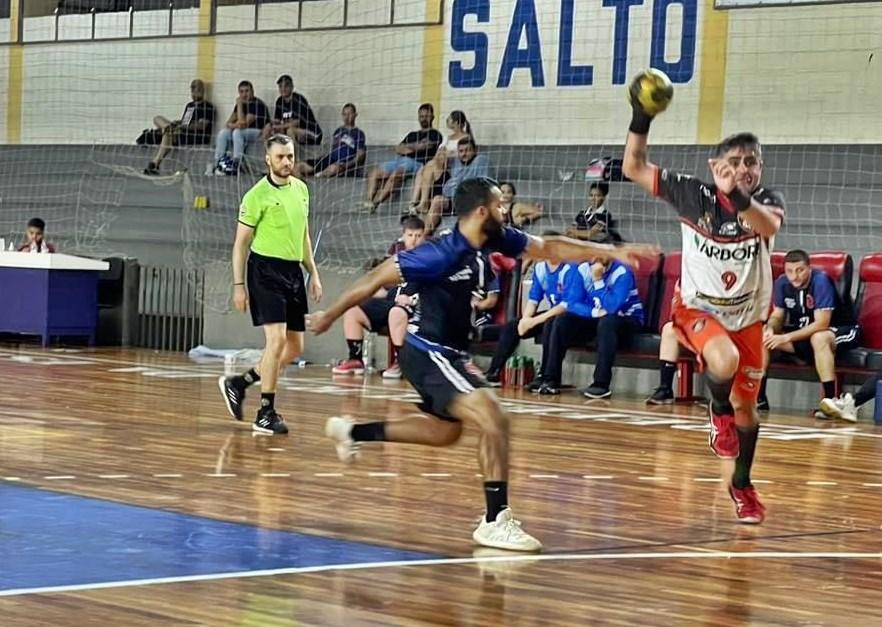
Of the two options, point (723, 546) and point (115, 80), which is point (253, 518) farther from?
point (115, 80)

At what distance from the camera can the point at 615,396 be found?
53.7 ft

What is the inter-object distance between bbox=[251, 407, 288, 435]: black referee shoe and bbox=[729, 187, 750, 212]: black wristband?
4645 millimetres

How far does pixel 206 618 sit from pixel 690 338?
3740 millimetres

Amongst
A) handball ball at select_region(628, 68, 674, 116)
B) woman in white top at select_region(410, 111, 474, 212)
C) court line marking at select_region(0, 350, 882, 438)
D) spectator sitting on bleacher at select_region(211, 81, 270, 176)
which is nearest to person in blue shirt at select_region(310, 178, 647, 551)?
handball ball at select_region(628, 68, 674, 116)

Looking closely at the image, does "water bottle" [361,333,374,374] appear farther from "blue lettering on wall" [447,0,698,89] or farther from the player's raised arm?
the player's raised arm

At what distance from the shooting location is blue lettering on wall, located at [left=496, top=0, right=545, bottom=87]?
20469mm

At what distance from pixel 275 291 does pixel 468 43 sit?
404 inches

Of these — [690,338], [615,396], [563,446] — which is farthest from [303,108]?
[690,338]

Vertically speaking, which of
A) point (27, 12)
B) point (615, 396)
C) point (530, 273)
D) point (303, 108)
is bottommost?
point (615, 396)

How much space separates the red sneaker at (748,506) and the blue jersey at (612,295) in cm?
791

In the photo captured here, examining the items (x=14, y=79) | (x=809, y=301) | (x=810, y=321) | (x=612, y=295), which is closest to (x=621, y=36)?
(x=612, y=295)

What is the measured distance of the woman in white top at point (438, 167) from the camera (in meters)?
19.0

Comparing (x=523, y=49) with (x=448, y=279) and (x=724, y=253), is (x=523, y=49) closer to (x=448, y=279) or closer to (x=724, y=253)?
(x=724, y=253)

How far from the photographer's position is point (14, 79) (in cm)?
2677
